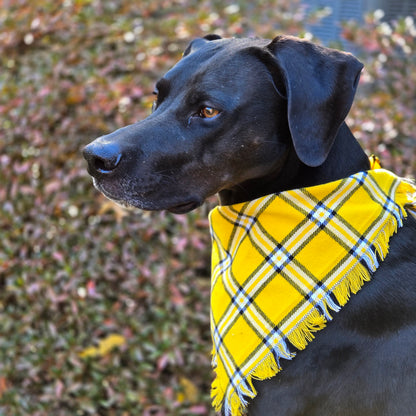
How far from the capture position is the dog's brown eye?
1.92 m

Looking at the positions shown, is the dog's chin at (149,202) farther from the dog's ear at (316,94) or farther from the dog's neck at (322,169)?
the dog's ear at (316,94)

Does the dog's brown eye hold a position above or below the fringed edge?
above

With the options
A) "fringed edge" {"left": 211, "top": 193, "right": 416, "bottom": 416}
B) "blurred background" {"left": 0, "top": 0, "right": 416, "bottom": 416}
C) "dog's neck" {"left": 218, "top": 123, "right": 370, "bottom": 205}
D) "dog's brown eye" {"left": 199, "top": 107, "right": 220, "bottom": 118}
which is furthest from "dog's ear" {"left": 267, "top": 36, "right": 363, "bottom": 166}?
"blurred background" {"left": 0, "top": 0, "right": 416, "bottom": 416}

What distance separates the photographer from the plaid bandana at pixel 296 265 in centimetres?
189

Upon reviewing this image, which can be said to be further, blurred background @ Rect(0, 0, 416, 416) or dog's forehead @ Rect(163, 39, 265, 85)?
blurred background @ Rect(0, 0, 416, 416)

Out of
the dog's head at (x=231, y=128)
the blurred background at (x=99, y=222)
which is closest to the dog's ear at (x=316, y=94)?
the dog's head at (x=231, y=128)

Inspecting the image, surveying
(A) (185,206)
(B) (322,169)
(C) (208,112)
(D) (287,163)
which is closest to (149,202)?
(A) (185,206)

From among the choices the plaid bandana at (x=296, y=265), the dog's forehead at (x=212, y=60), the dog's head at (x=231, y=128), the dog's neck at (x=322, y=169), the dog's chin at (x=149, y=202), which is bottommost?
the plaid bandana at (x=296, y=265)

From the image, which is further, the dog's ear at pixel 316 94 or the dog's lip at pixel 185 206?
the dog's lip at pixel 185 206

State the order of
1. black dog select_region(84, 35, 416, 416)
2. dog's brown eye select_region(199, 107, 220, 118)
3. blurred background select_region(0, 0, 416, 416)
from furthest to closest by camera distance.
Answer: blurred background select_region(0, 0, 416, 416)
dog's brown eye select_region(199, 107, 220, 118)
black dog select_region(84, 35, 416, 416)

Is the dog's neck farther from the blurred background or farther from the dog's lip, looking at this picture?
the blurred background

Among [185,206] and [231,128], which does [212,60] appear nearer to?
[231,128]

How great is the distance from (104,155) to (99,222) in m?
1.77

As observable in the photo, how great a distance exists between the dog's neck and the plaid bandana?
0.08 m
